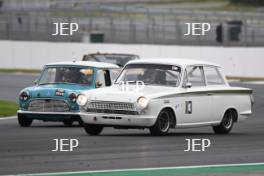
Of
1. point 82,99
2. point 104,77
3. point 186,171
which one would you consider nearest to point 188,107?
point 82,99

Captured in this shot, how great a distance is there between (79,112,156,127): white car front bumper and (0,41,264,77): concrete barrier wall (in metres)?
27.0

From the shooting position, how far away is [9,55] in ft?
168

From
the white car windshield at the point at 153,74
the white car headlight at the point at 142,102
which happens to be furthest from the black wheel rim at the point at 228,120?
the white car headlight at the point at 142,102

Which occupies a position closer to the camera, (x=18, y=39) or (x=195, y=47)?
(x=195, y=47)

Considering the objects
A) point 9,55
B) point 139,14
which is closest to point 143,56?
point 9,55

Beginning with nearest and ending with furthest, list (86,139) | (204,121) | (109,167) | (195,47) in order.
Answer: (109,167) < (86,139) < (204,121) < (195,47)

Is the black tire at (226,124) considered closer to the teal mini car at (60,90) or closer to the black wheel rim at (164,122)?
the black wheel rim at (164,122)

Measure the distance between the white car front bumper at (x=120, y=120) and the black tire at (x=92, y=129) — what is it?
38 centimetres

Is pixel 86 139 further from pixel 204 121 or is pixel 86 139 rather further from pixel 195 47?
pixel 195 47

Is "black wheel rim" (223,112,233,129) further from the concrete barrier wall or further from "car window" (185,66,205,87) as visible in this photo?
the concrete barrier wall

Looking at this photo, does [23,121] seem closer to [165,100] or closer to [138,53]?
[165,100]

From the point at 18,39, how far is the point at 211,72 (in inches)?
1353

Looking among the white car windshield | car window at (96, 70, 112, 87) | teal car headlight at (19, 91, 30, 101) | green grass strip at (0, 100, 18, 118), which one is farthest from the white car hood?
green grass strip at (0, 100, 18, 118)

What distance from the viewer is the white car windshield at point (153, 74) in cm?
1917
